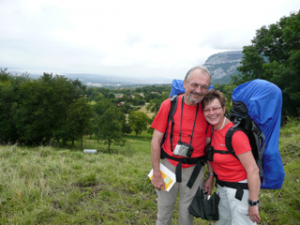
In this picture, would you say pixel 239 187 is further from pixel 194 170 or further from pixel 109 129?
pixel 109 129

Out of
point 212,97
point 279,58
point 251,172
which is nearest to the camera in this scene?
point 251,172

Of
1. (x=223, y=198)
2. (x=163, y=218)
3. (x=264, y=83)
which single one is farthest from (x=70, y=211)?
(x=264, y=83)

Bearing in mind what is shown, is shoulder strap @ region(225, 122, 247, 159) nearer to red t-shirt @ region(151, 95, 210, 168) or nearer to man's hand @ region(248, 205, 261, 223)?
red t-shirt @ region(151, 95, 210, 168)

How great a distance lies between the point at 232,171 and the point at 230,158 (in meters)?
→ 0.16

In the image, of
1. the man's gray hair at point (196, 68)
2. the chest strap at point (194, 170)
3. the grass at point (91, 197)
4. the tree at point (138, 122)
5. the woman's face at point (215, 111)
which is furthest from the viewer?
the tree at point (138, 122)

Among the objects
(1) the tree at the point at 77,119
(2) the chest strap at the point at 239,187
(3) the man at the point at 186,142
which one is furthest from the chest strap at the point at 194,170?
(1) the tree at the point at 77,119

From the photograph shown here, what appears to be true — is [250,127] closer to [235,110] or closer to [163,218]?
[235,110]

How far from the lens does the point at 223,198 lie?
6.66ft

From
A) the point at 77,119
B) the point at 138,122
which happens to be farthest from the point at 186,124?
the point at 138,122

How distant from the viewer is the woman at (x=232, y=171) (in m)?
1.74

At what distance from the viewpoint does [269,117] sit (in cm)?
173

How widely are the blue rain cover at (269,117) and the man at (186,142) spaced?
540 millimetres

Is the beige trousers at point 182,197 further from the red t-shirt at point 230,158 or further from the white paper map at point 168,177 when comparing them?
the red t-shirt at point 230,158

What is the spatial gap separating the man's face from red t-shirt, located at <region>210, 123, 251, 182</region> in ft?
1.58
